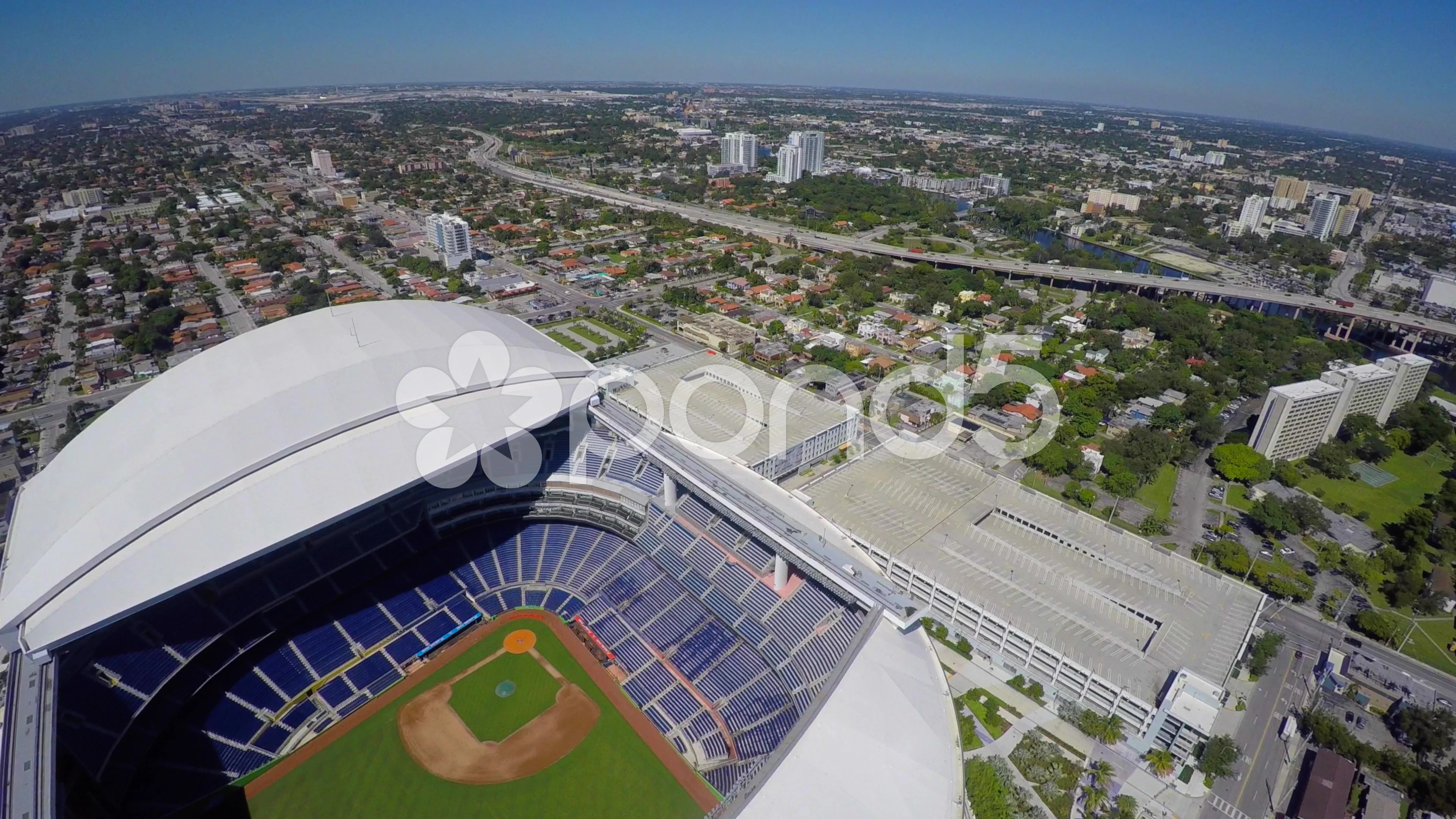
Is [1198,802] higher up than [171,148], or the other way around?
[171,148]

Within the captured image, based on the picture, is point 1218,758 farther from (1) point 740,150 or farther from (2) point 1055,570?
(1) point 740,150

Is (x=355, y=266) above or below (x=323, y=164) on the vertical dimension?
below

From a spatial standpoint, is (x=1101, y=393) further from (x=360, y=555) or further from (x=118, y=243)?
(x=118, y=243)

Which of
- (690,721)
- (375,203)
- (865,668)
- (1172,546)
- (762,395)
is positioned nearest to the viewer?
(865,668)

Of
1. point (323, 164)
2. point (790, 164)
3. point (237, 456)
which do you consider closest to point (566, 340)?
point (237, 456)

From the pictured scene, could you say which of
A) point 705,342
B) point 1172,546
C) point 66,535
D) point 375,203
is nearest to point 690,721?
point 66,535

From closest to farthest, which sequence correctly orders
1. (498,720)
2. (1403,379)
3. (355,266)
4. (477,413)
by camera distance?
1. (498,720)
2. (477,413)
3. (1403,379)
4. (355,266)

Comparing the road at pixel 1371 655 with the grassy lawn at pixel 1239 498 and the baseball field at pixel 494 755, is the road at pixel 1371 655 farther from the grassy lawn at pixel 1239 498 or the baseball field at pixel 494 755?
the baseball field at pixel 494 755
